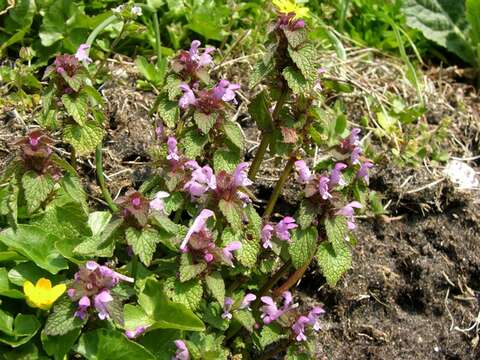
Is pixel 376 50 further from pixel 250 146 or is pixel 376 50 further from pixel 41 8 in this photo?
pixel 41 8

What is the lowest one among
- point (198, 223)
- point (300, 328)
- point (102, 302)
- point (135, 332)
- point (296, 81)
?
point (300, 328)

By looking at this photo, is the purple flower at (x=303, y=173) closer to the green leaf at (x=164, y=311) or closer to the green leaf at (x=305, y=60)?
the green leaf at (x=305, y=60)

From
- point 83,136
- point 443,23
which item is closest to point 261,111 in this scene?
point 83,136

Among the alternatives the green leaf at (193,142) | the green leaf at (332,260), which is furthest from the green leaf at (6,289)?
the green leaf at (332,260)

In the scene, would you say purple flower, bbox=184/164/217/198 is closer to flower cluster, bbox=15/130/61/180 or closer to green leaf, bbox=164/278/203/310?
green leaf, bbox=164/278/203/310

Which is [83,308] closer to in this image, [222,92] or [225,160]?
[225,160]

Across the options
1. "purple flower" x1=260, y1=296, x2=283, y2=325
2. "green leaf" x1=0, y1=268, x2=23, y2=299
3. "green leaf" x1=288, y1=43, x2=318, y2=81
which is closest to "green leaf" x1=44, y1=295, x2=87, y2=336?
"green leaf" x1=0, y1=268, x2=23, y2=299
